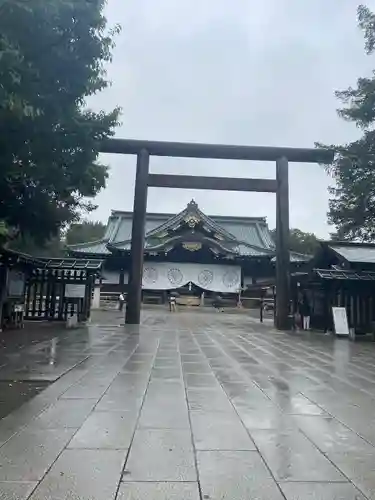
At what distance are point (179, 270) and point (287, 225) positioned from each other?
732 inches

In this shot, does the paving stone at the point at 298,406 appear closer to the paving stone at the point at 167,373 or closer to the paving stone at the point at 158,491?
the paving stone at the point at 167,373

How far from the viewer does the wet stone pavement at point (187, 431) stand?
2.72 metres

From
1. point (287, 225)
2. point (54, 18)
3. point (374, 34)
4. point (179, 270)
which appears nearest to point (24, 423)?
point (54, 18)

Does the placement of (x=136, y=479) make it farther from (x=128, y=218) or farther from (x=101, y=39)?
(x=128, y=218)

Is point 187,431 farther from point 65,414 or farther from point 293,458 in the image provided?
point 65,414

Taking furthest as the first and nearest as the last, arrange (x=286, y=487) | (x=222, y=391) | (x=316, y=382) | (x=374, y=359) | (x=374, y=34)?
(x=374, y=34) → (x=374, y=359) → (x=316, y=382) → (x=222, y=391) → (x=286, y=487)

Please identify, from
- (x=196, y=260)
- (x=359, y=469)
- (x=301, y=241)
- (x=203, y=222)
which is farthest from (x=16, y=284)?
(x=301, y=241)

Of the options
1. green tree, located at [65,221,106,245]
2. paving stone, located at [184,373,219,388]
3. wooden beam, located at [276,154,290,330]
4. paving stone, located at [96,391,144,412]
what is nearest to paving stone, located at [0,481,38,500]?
paving stone, located at [96,391,144,412]

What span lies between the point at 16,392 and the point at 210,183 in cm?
1285

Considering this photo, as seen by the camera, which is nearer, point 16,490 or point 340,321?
point 16,490

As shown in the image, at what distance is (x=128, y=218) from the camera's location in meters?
39.5

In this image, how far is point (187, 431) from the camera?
12.5ft

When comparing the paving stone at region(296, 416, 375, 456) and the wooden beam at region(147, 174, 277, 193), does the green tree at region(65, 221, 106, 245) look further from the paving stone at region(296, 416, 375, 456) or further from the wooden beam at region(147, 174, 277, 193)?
the paving stone at region(296, 416, 375, 456)

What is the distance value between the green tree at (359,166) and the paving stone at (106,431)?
9499mm
